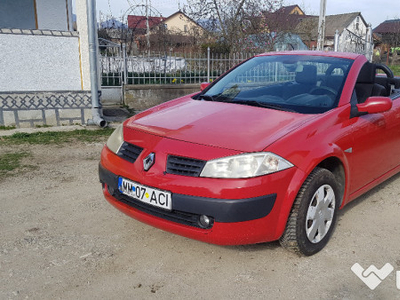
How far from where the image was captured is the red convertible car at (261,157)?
245cm

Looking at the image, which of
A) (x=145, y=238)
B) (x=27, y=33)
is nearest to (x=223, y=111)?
(x=145, y=238)

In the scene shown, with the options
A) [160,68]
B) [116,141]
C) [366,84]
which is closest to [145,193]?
[116,141]

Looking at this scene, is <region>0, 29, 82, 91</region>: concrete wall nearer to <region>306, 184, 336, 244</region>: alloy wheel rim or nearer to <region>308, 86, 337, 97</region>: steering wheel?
<region>308, 86, 337, 97</region>: steering wheel

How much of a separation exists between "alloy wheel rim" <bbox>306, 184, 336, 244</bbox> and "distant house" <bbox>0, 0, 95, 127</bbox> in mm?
5703

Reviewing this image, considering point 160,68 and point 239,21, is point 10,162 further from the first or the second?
point 239,21

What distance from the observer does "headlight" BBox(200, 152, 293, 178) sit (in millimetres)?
2432

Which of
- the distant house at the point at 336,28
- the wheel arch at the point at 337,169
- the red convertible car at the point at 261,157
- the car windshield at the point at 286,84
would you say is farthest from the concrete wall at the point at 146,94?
the distant house at the point at 336,28

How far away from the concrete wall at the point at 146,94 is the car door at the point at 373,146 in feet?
Result: 23.1

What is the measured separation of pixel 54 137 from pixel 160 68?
182 inches

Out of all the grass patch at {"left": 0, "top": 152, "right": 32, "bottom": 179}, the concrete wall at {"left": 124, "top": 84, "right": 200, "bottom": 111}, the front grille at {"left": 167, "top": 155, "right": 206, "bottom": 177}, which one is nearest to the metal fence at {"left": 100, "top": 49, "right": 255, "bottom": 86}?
the concrete wall at {"left": 124, "top": 84, "right": 200, "bottom": 111}

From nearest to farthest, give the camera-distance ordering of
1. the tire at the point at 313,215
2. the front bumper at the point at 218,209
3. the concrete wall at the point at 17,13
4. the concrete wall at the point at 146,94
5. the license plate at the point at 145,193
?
the front bumper at the point at 218,209
the license plate at the point at 145,193
the tire at the point at 313,215
the concrete wall at the point at 146,94
the concrete wall at the point at 17,13

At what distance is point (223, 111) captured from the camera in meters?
3.10

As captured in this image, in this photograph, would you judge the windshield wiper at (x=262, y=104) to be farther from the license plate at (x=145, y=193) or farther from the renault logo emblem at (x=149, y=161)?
the license plate at (x=145, y=193)

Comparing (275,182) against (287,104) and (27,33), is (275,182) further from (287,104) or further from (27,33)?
(27,33)
